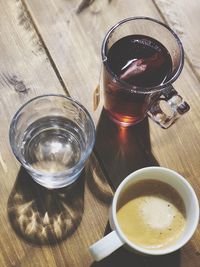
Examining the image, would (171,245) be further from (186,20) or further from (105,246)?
(186,20)

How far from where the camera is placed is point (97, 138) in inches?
41.3

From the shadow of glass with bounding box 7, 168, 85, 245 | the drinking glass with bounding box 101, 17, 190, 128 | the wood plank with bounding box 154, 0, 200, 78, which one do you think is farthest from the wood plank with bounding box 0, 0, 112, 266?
the wood plank with bounding box 154, 0, 200, 78

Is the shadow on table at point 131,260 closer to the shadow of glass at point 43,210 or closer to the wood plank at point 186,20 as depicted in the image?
the shadow of glass at point 43,210

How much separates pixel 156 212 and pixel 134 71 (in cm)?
24

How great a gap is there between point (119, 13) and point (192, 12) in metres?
0.15

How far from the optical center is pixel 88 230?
3.28ft

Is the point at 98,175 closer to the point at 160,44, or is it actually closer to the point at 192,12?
the point at 160,44

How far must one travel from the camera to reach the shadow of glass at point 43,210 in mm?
997

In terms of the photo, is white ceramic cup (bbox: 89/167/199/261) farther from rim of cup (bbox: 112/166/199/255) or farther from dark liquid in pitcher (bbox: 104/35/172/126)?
dark liquid in pitcher (bbox: 104/35/172/126)

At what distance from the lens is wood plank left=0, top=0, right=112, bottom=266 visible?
3.23ft

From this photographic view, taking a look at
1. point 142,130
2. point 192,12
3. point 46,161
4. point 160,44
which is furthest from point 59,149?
point 192,12

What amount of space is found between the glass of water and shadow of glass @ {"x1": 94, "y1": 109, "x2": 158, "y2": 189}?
3 cm

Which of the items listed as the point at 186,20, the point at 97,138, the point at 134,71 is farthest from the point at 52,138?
the point at 186,20

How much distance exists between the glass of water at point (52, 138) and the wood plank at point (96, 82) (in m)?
0.04
